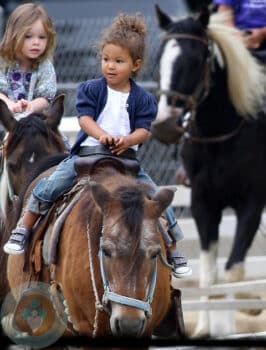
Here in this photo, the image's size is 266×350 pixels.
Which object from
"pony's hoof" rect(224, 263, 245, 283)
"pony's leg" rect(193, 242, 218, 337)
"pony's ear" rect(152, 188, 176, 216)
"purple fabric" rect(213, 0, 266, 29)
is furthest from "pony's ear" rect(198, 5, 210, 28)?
"pony's ear" rect(152, 188, 176, 216)

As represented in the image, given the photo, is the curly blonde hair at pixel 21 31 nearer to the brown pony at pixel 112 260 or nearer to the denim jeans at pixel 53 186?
the denim jeans at pixel 53 186

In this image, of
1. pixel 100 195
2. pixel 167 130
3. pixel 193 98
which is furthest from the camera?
pixel 193 98

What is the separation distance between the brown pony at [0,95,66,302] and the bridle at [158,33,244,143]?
53.5 inches

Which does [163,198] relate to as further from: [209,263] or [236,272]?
[209,263]

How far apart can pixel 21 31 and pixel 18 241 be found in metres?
1.45

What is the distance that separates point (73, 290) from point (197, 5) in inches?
366

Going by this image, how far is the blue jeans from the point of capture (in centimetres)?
545

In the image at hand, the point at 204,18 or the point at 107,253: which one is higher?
→ the point at 107,253

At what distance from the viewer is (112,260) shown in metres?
4.68

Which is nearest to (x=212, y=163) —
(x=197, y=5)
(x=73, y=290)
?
(x=73, y=290)

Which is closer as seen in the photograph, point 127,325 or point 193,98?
point 127,325

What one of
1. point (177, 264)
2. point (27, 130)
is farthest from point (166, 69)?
point (177, 264)

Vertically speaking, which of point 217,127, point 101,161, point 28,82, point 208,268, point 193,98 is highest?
point 101,161

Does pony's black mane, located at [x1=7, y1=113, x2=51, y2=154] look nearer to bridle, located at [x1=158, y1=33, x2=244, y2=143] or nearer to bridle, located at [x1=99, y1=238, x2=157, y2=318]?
bridle, located at [x1=158, y1=33, x2=244, y2=143]
